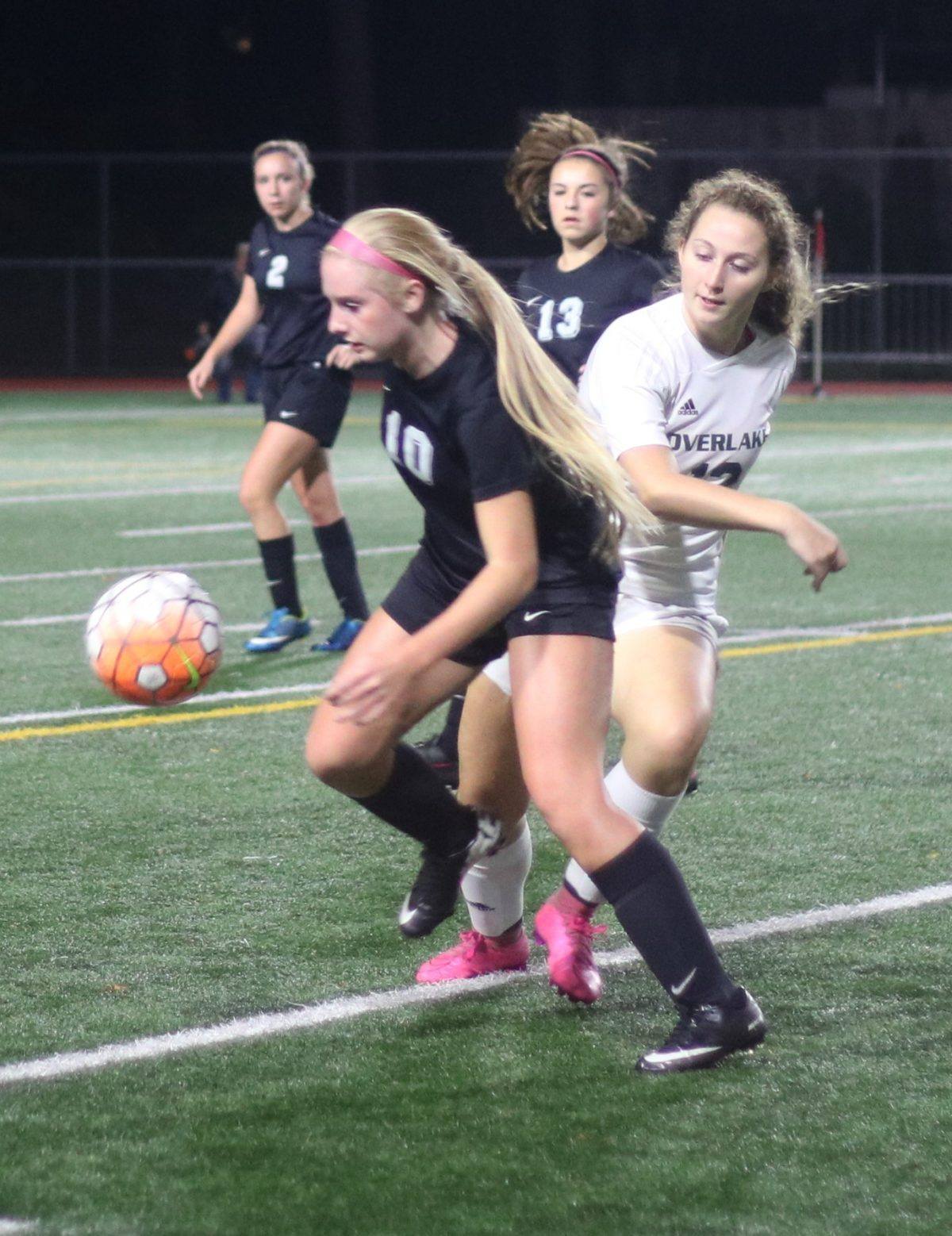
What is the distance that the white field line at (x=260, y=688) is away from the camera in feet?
24.0

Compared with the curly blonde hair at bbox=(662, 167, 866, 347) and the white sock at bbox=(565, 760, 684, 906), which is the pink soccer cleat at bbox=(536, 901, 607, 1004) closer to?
the white sock at bbox=(565, 760, 684, 906)

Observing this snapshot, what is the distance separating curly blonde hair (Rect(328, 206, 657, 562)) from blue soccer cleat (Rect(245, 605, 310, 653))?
502 cm

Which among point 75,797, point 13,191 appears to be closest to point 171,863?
point 75,797

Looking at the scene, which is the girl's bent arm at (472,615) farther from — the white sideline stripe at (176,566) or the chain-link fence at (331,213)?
the chain-link fence at (331,213)

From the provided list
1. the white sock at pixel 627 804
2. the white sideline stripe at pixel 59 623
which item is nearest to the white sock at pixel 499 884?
the white sock at pixel 627 804

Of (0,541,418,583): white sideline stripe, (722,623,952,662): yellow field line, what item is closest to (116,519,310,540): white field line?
(0,541,418,583): white sideline stripe

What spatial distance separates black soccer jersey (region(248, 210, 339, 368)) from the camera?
8859mm

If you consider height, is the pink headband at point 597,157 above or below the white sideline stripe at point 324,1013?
above

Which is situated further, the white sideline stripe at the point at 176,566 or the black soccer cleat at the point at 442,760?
the white sideline stripe at the point at 176,566

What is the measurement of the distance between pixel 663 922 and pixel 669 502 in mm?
840

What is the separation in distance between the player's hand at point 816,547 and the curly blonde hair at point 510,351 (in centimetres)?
31

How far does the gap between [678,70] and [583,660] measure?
3909cm

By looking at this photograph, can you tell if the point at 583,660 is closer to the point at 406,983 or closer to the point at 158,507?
the point at 406,983

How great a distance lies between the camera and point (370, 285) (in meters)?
3.68
